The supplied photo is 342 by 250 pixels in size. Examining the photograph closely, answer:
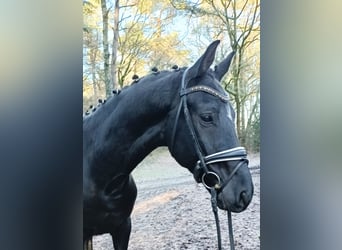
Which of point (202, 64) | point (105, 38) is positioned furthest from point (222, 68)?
point (105, 38)

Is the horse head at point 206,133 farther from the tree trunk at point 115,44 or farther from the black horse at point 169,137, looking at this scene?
the tree trunk at point 115,44

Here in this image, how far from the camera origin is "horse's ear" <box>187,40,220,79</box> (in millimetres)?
1655

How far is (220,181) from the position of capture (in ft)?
5.45

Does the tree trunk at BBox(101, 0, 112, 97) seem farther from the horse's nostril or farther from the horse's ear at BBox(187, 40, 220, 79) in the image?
the horse's nostril

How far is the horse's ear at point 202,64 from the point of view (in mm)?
1655

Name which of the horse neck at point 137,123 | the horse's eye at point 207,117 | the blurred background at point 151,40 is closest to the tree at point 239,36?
the blurred background at point 151,40

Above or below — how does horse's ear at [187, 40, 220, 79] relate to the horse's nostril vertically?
above

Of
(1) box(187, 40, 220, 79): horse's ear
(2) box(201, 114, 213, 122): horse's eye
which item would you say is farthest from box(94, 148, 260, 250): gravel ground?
(1) box(187, 40, 220, 79): horse's ear

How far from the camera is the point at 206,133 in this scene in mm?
1656

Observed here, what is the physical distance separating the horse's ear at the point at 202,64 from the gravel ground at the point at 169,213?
318mm
